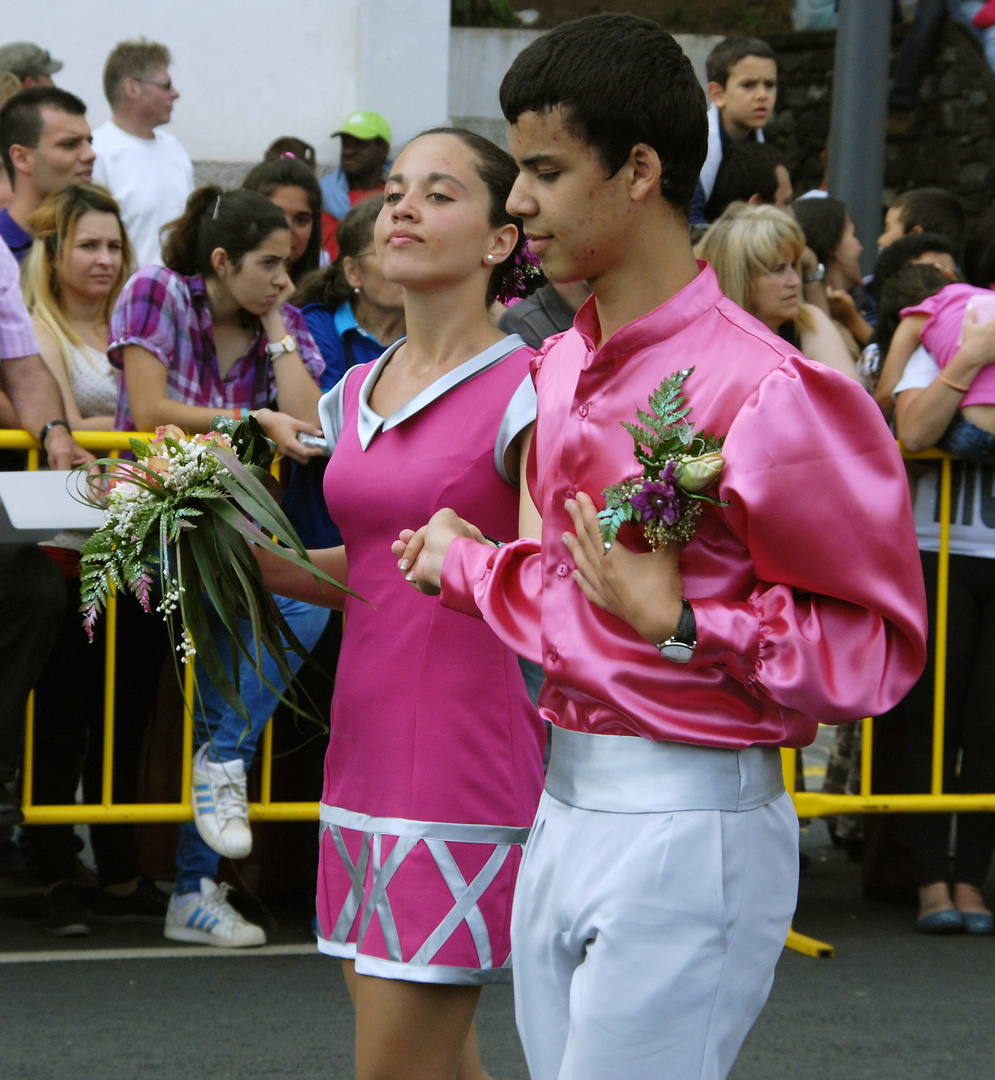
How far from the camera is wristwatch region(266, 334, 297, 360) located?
5.10 metres

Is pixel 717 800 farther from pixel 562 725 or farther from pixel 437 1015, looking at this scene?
pixel 437 1015

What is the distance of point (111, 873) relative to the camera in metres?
5.03

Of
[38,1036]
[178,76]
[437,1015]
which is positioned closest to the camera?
[437,1015]

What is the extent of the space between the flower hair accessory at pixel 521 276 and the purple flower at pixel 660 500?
116cm

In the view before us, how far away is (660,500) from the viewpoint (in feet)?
6.07

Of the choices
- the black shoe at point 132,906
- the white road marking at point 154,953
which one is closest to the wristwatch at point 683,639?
the white road marking at point 154,953

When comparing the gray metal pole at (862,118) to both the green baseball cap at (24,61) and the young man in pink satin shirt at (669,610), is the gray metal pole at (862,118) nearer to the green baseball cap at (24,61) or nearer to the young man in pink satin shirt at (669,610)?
the green baseball cap at (24,61)

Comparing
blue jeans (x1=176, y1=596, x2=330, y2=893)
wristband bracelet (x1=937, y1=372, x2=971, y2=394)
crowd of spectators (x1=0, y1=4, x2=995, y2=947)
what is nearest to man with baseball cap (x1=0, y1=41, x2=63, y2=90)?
crowd of spectators (x1=0, y1=4, x2=995, y2=947)

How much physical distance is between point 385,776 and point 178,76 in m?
8.88

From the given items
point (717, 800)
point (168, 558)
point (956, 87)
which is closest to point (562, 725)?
point (717, 800)

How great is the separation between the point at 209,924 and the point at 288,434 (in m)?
1.53

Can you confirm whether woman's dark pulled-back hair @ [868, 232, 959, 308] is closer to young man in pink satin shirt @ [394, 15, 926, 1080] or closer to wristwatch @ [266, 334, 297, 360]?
wristwatch @ [266, 334, 297, 360]

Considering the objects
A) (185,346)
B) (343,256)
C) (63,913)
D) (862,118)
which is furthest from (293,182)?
(862,118)

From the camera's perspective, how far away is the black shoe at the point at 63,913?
190 inches
